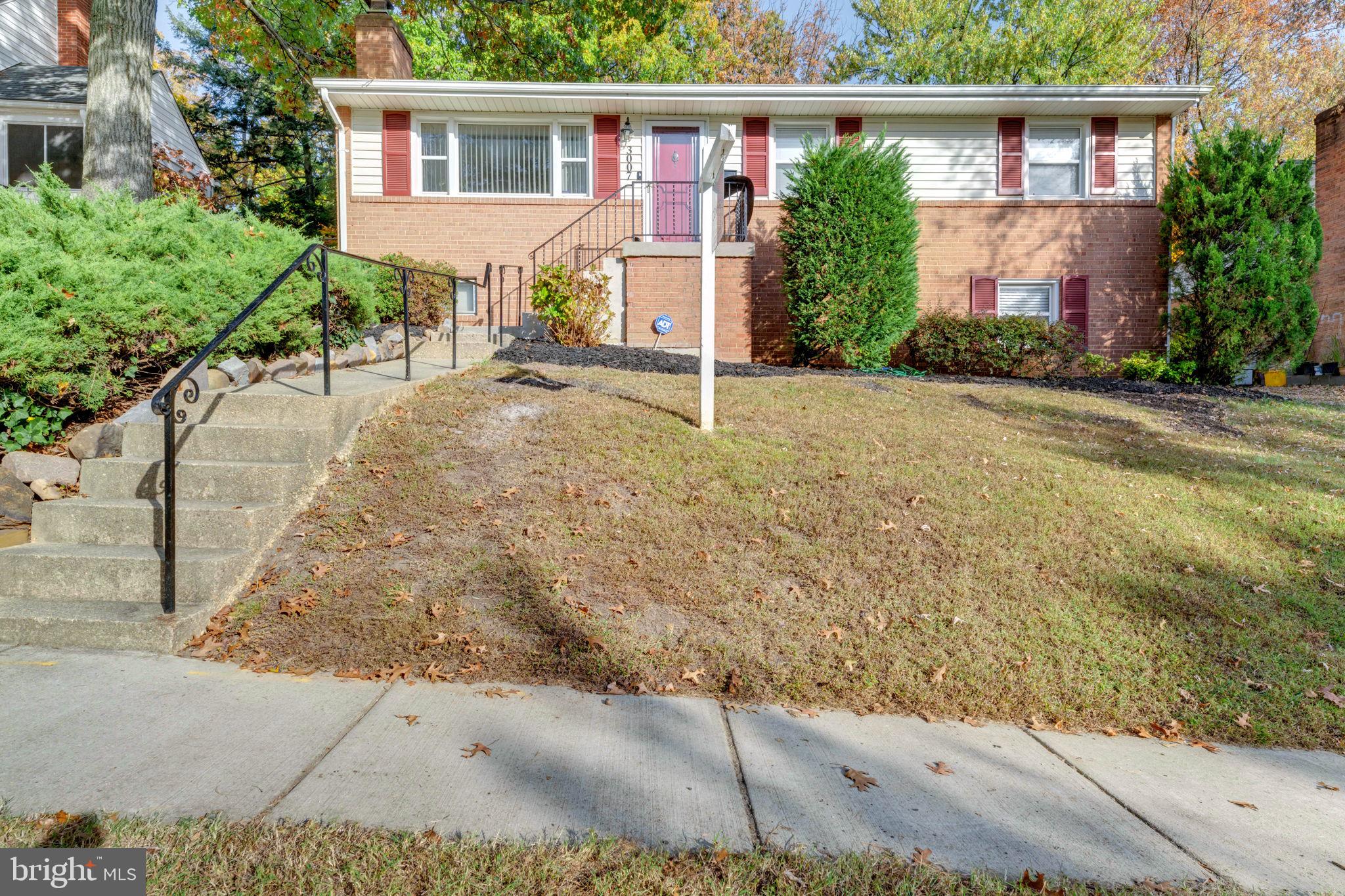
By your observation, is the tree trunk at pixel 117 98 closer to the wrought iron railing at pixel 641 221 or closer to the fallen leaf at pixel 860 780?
the wrought iron railing at pixel 641 221

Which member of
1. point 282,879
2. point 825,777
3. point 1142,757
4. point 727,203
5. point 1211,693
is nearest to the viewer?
point 282,879

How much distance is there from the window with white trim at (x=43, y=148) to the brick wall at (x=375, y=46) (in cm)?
624

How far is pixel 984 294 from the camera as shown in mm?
14797

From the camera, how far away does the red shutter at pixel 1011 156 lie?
1472 cm

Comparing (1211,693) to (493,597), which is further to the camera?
(493,597)

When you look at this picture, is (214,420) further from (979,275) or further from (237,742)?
(979,275)

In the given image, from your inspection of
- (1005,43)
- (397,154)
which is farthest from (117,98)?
(1005,43)

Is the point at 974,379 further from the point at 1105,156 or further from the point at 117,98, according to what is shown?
the point at 117,98

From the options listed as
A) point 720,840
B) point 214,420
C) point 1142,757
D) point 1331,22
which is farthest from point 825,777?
point 1331,22

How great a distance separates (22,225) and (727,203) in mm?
10572

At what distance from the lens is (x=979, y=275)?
14.8 m

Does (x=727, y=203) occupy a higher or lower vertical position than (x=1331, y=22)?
lower

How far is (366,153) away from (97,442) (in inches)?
411

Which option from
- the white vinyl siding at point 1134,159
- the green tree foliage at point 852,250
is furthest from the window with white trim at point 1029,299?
the green tree foliage at point 852,250
